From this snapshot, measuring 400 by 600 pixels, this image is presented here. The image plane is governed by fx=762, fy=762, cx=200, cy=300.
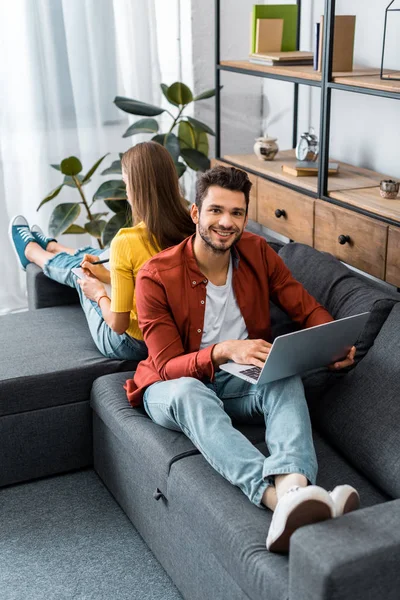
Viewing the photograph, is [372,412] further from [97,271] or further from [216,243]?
[97,271]

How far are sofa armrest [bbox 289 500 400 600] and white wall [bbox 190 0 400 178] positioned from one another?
183 centimetres

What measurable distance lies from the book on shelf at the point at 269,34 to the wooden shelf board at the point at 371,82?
0.63m

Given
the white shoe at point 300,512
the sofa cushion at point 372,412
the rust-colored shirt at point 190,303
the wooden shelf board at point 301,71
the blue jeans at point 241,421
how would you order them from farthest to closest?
the wooden shelf board at point 301,71, the rust-colored shirt at point 190,303, the sofa cushion at point 372,412, the blue jeans at point 241,421, the white shoe at point 300,512

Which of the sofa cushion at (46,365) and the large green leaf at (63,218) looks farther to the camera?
the large green leaf at (63,218)

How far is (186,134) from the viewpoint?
3672 mm

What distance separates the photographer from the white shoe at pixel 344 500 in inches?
60.5

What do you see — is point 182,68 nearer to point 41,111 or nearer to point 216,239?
point 41,111

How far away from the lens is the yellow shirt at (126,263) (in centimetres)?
232

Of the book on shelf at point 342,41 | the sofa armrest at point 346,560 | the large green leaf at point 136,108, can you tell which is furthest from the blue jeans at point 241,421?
the large green leaf at point 136,108

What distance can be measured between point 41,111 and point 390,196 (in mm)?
1946

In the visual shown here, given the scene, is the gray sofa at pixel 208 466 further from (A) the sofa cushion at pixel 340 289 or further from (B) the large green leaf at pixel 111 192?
(B) the large green leaf at pixel 111 192

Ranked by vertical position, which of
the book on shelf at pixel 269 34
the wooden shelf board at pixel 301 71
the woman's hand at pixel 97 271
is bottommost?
the woman's hand at pixel 97 271

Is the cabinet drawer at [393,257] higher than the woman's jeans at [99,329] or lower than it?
higher

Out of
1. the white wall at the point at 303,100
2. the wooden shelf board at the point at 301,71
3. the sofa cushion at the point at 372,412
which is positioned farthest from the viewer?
the white wall at the point at 303,100
